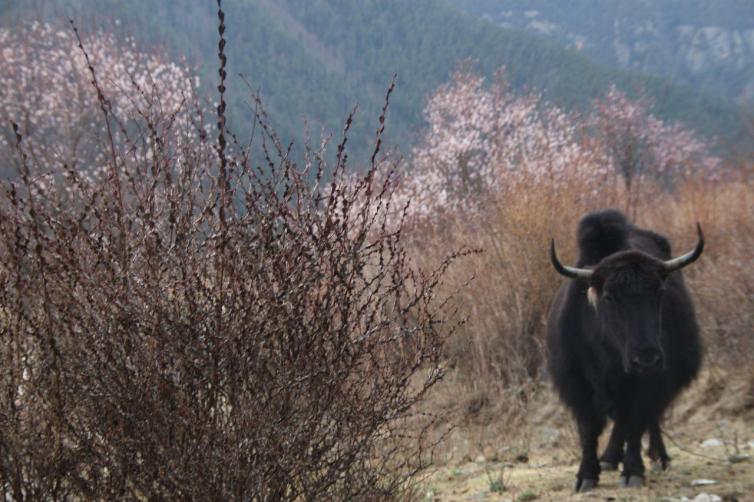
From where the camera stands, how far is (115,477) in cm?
273

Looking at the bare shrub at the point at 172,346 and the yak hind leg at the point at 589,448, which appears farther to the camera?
the yak hind leg at the point at 589,448

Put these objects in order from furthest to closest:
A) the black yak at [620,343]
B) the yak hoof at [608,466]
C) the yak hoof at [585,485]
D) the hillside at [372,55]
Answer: the hillside at [372,55], the yak hoof at [608,466], the yak hoof at [585,485], the black yak at [620,343]

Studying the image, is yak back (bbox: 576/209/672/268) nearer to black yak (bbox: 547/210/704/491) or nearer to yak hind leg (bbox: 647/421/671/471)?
black yak (bbox: 547/210/704/491)

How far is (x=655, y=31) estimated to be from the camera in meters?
144

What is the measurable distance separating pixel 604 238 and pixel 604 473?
1584 mm

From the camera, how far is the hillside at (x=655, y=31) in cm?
13262

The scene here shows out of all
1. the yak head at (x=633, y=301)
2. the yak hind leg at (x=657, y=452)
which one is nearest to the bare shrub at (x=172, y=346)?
the yak head at (x=633, y=301)

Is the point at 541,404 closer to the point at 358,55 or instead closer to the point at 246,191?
the point at 246,191

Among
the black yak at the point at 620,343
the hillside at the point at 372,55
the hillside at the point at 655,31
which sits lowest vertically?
the black yak at the point at 620,343

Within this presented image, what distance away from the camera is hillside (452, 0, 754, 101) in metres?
133

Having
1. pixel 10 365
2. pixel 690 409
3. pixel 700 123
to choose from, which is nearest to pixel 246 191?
pixel 10 365

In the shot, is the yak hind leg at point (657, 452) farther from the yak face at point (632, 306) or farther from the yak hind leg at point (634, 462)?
the yak face at point (632, 306)

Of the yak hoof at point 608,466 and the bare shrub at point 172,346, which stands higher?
the bare shrub at point 172,346

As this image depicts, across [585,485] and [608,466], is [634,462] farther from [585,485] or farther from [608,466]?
[608,466]
